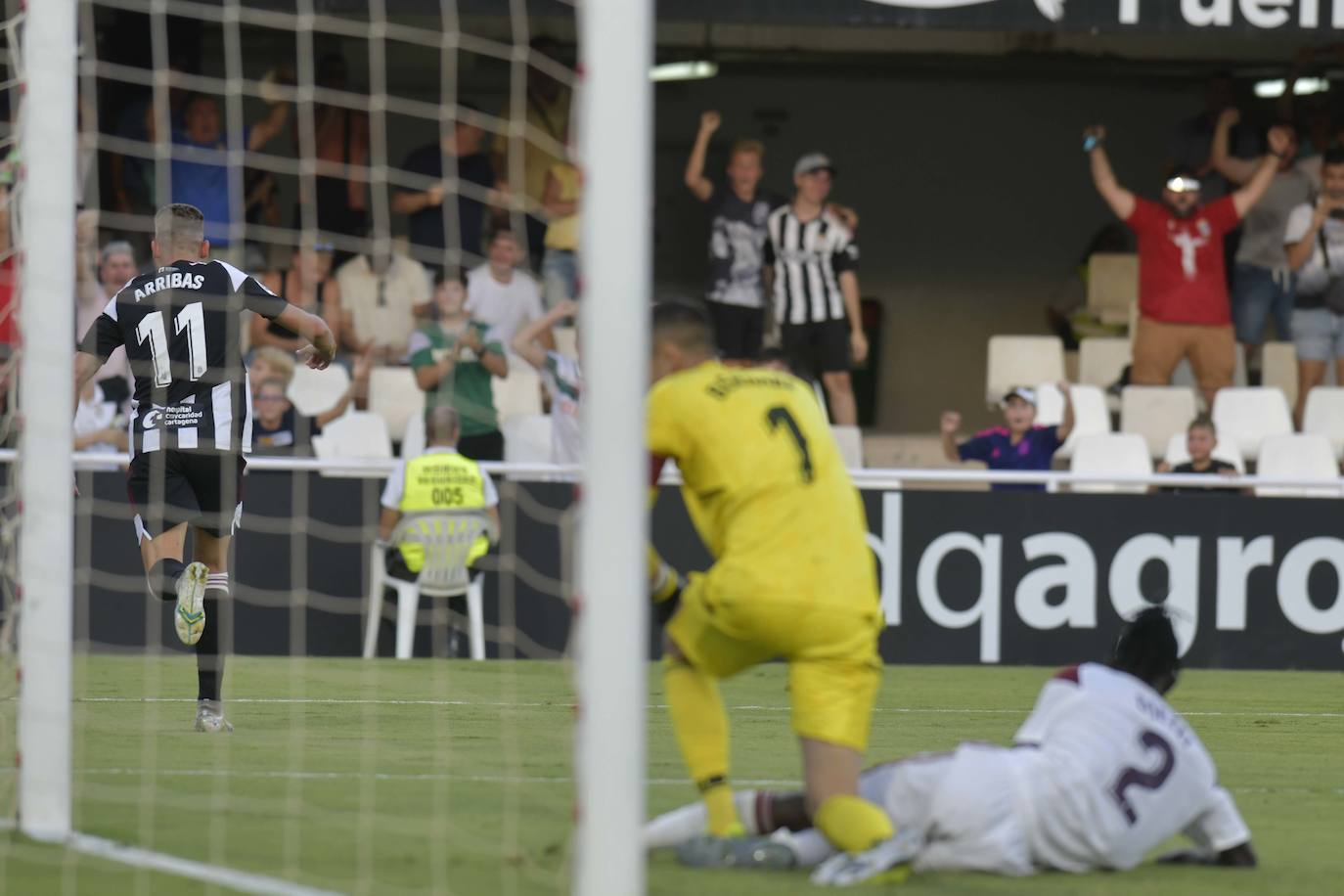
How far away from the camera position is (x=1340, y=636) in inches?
490

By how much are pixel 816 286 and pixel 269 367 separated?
3.72 meters

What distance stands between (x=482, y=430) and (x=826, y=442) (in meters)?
7.85

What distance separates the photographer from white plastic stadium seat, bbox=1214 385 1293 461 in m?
14.4

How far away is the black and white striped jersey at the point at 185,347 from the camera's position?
784cm

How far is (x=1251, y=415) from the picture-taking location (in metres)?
14.5

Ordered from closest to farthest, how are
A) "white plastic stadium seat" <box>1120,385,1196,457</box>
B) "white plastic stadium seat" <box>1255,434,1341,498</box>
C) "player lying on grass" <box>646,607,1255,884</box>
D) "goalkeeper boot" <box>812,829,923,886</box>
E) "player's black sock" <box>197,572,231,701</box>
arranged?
"goalkeeper boot" <box>812,829,923,886</box>, "player lying on grass" <box>646,607,1255,884</box>, "player's black sock" <box>197,572,231,701</box>, "white plastic stadium seat" <box>1255,434,1341,498</box>, "white plastic stadium seat" <box>1120,385,1196,457</box>

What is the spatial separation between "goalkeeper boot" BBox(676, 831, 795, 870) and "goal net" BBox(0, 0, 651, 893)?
350 mm

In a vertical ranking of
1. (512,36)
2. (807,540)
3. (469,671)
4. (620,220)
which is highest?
(512,36)

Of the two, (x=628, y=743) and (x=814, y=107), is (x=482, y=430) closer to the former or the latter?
(x=814, y=107)

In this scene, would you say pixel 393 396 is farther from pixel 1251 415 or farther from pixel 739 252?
pixel 1251 415

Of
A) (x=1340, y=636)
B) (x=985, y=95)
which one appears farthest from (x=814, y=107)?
(x=1340, y=636)

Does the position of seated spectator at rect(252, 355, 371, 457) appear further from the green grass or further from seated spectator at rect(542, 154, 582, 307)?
the green grass

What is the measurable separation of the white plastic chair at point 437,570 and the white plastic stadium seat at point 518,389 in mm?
1341

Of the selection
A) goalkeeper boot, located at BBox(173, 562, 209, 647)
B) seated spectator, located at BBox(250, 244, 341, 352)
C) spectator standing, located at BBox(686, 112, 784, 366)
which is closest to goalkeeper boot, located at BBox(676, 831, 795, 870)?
goalkeeper boot, located at BBox(173, 562, 209, 647)
